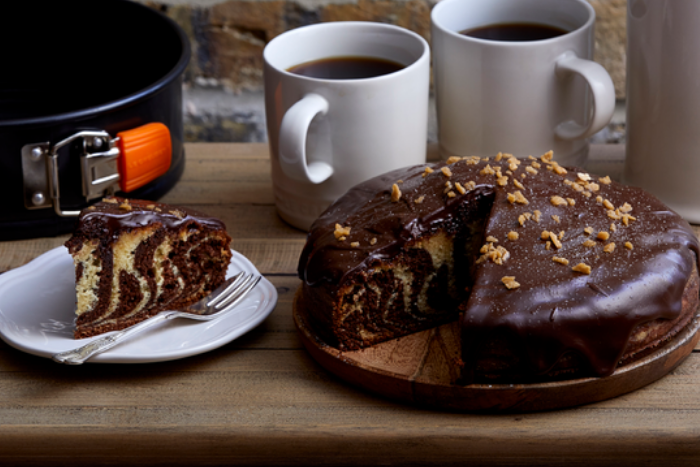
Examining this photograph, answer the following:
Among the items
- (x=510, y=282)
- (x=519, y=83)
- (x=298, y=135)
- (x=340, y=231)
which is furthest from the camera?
(x=519, y=83)

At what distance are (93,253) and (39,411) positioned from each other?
8.5 inches

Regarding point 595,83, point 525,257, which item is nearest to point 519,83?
point 595,83

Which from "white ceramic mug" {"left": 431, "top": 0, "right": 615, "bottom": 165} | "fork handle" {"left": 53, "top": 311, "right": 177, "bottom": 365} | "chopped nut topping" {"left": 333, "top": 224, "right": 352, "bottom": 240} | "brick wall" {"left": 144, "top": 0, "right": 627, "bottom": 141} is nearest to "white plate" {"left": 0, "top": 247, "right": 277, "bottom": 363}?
"fork handle" {"left": 53, "top": 311, "right": 177, "bottom": 365}

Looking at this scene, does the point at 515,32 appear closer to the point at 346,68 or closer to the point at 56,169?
the point at 346,68

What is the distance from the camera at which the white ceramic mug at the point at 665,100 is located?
47.7 inches

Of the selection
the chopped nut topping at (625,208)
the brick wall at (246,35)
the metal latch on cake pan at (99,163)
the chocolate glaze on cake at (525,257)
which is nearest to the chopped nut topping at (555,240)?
the chocolate glaze on cake at (525,257)

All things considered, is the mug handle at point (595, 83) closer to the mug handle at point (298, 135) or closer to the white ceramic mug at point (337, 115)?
the white ceramic mug at point (337, 115)

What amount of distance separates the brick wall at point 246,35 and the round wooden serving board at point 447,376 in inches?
36.3

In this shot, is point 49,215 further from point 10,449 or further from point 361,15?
point 361,15

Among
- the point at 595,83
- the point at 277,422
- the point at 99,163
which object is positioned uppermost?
the point at 595,83

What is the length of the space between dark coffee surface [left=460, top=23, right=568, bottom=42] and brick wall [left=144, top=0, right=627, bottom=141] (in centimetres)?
35

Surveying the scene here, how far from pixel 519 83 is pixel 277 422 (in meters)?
0.69

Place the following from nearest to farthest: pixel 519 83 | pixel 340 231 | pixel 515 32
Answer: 1. pixel 340 231
2. pixel 519 83
3. pixel 515 32

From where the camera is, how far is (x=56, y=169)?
1.24 meters
